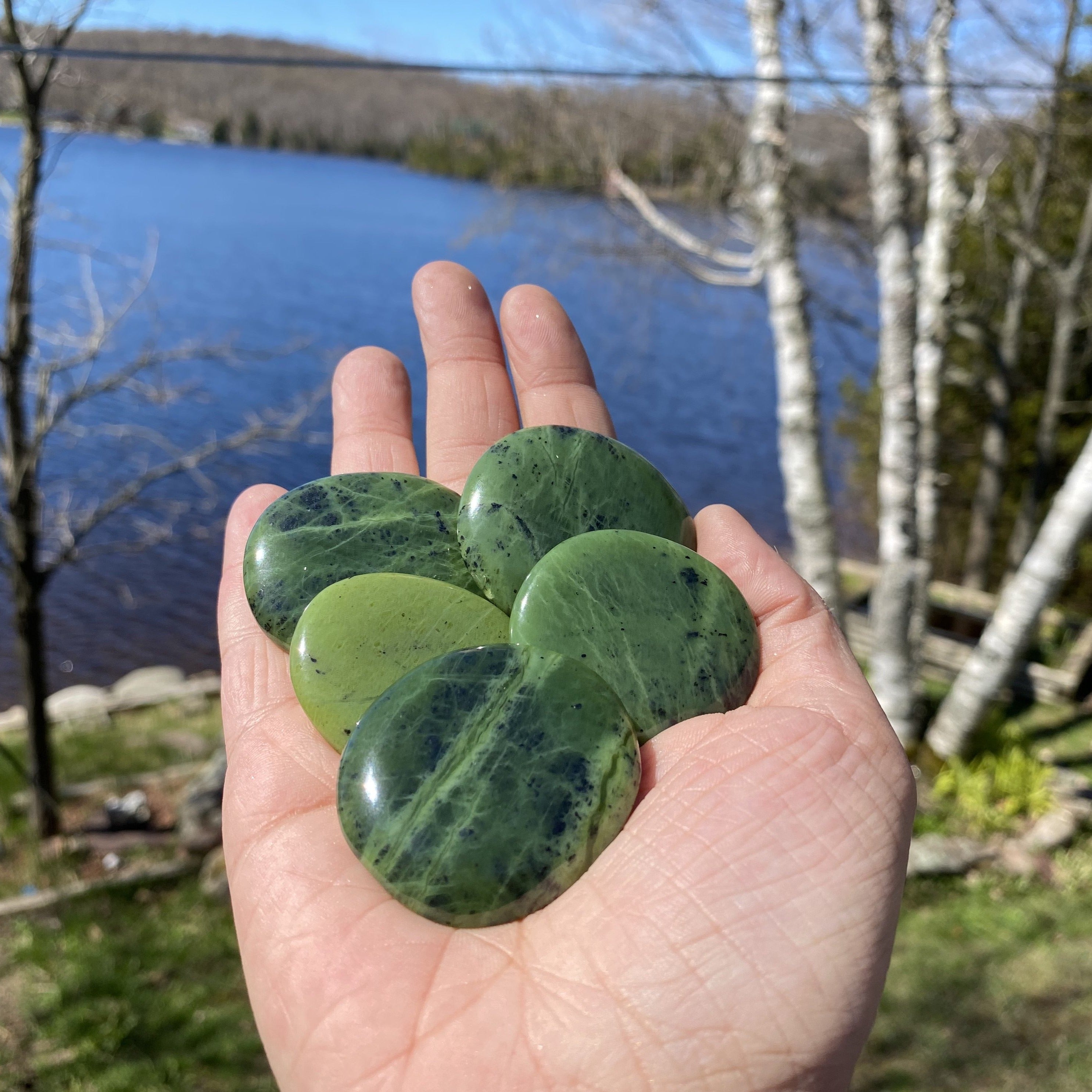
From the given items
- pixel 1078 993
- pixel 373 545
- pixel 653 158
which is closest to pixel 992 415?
pixel 653 158

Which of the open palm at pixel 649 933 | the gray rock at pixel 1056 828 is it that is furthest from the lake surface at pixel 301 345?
the gray rock at pixel 1056 828

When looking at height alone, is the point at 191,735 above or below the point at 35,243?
below

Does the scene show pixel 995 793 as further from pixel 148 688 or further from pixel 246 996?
pixel 148 688

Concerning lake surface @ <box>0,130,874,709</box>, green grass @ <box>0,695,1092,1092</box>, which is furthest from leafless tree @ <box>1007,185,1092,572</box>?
green grass @ <box>0,695,1092,1092</box>

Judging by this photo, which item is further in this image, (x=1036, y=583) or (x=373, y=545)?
(x=1036, y=583)

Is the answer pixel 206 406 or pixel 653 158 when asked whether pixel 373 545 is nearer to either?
pixel 653 158

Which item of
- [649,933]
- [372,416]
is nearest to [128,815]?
[372,416]

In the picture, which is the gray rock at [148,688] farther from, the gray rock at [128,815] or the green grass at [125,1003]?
the green grass at [125,1003]

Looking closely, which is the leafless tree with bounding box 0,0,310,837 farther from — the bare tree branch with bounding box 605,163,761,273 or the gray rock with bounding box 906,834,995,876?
the gray rock with bounding box 906,834,995,876
